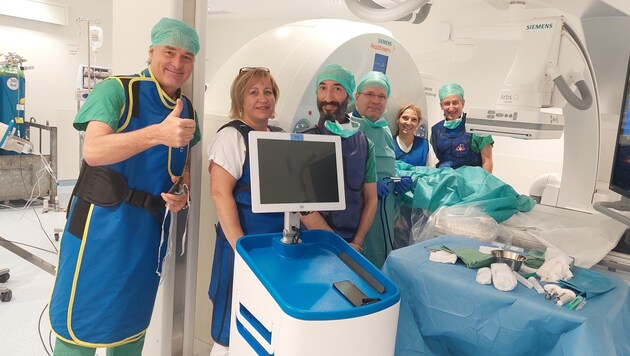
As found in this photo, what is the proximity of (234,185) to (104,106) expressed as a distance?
1.72 feet

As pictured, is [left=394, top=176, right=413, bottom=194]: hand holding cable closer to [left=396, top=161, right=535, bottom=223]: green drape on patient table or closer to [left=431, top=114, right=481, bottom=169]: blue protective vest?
[left=396, top=161, right=535, bottom=223]: green drape on patient table

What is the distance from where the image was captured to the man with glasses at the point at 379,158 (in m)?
2.40

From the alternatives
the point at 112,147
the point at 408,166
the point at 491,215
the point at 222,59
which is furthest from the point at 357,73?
the point at 222,59

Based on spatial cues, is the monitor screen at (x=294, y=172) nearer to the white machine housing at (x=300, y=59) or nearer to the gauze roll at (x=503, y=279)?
the gauze roll at (x=503, y=279)

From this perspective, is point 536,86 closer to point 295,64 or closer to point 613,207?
point 613,207

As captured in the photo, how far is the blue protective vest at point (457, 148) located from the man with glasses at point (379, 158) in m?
0.76

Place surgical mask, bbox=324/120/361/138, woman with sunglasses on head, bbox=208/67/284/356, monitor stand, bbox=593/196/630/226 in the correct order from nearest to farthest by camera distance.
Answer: woman with sunglasses on head, bbox=208/67/284/356 → monitor stand, bbox=593/196/630/226 → surgical mask, bbox=324/120/361/138

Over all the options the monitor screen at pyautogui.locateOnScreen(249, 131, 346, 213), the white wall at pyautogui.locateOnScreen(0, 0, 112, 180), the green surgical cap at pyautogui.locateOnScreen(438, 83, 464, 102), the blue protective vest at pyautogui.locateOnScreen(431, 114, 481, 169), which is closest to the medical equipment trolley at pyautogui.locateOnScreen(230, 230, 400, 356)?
the monitor screen at pyautogui.locateOnScreen(249, 131, 346, 213)

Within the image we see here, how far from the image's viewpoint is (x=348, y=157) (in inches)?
80.7

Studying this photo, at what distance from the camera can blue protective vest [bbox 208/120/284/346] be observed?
1.75 meters

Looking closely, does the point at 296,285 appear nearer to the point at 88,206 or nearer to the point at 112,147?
the point at 112,147

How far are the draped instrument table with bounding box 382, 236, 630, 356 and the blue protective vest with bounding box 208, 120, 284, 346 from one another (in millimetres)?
523

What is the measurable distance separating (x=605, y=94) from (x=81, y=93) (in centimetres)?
430

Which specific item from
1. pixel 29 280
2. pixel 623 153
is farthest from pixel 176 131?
pixel 29 280
